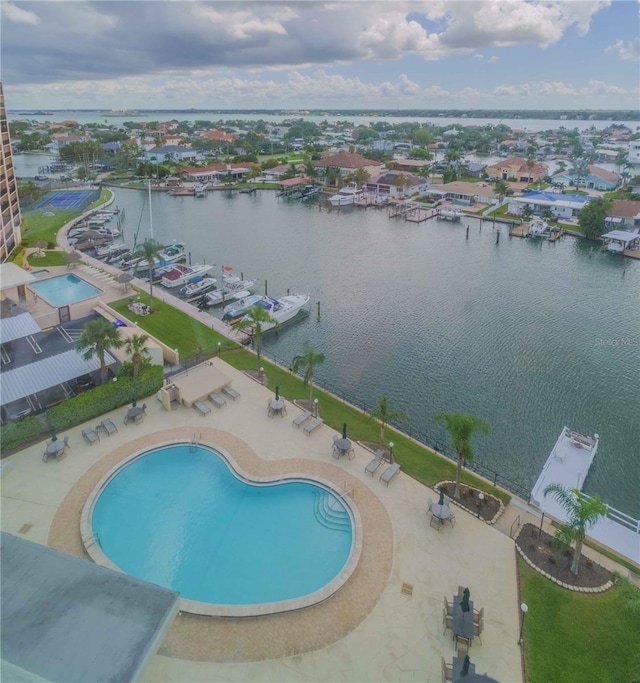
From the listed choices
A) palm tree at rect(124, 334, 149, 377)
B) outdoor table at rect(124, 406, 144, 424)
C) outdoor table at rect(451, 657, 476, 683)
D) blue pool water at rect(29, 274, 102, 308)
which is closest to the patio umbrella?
outdoor table at rect(451, 657, 476, 683)

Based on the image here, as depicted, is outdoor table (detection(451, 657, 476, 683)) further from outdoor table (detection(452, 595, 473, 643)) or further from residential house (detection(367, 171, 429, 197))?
residential house (detection(367, 171, 429, 197))

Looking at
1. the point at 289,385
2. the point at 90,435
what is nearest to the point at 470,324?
the point at 289,385

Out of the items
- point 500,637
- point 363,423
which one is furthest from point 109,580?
point 363,423

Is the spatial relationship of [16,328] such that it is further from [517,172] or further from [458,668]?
[517,172]

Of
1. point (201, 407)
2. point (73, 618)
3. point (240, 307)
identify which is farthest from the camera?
point (240, 307)

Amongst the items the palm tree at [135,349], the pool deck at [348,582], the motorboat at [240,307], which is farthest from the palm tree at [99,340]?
the motorboat at [240,307]

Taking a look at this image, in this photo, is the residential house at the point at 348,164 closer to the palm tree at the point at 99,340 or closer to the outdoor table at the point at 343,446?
the palm tree at the point at 99,340
